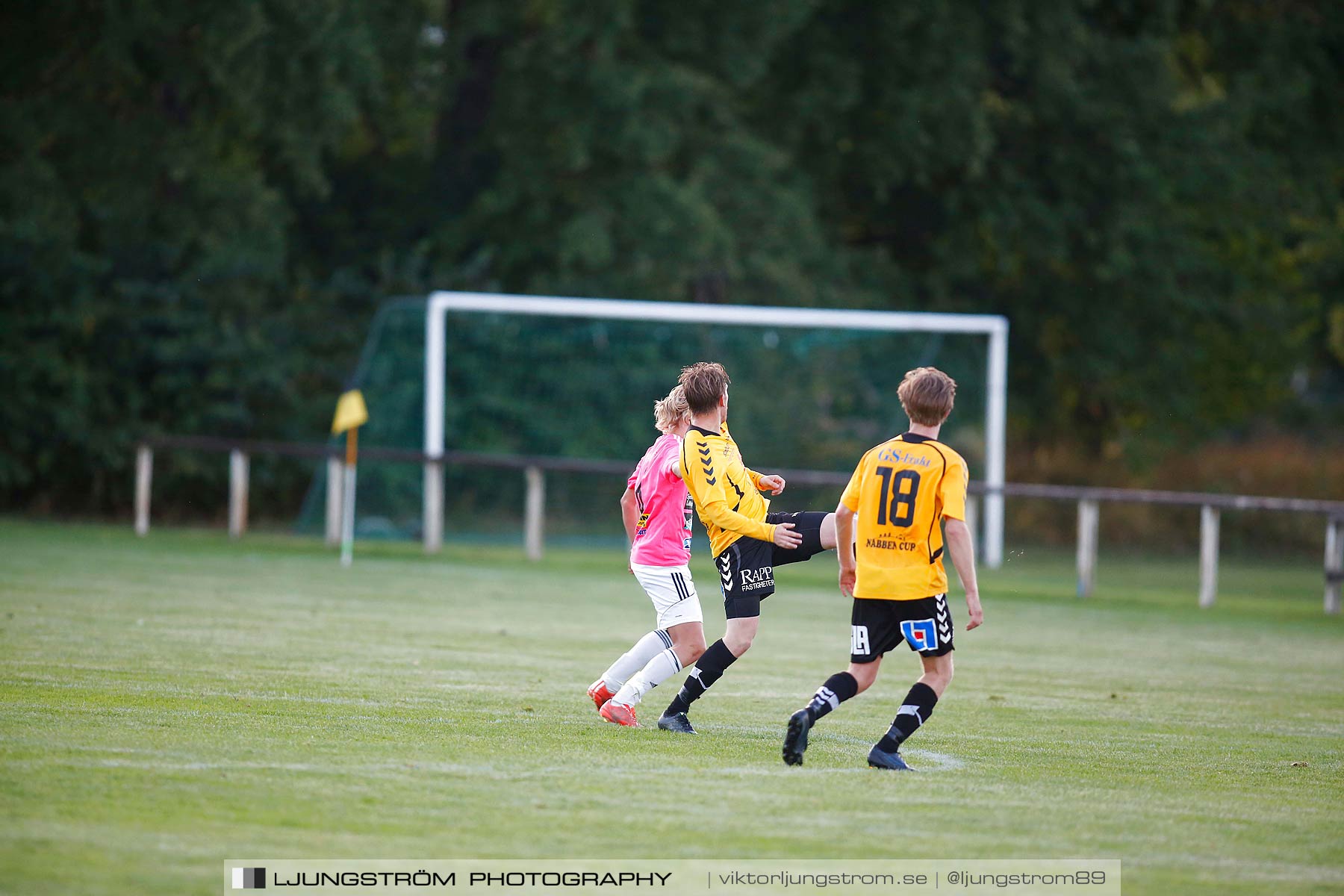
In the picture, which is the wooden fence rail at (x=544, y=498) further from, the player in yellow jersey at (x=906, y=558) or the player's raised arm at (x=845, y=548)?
the player in yellow jersey at (x=906, y=558)

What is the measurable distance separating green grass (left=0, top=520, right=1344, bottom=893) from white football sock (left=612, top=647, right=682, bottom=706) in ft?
0.91

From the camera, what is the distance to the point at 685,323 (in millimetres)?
22391

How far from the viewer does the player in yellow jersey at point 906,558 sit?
6.53 m

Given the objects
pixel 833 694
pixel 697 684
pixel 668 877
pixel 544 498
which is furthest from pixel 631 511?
pixel 544 498

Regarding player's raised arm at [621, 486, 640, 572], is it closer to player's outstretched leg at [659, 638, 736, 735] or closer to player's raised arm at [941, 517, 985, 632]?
player's outstretched leg at [659, 638, 736, 735]

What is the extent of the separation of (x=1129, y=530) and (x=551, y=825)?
23.5 meters

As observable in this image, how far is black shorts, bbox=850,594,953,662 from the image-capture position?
654cm

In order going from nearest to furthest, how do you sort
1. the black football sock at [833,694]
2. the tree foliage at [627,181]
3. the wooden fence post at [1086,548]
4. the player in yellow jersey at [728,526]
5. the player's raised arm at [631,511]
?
the black football sock at [833,694], the player in yellow jersey at [728,526], the player's raised arm at [631,511], the wooden fence post at [1086,548], the tree foliage at [627,181]

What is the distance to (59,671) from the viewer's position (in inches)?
326

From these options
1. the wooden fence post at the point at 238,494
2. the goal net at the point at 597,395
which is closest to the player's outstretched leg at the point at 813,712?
the goal net at the point at 597,395

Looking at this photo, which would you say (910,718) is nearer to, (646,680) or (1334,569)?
(646,680)

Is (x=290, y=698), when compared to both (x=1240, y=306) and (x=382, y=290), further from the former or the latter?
(x=1240, y=306)

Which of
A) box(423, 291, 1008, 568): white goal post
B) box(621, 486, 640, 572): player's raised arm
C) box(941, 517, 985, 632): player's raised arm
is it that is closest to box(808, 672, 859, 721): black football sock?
box(941, 517, 985, 632): player's raised arm

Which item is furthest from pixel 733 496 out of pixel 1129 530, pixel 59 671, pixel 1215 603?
pixel 1129 530
